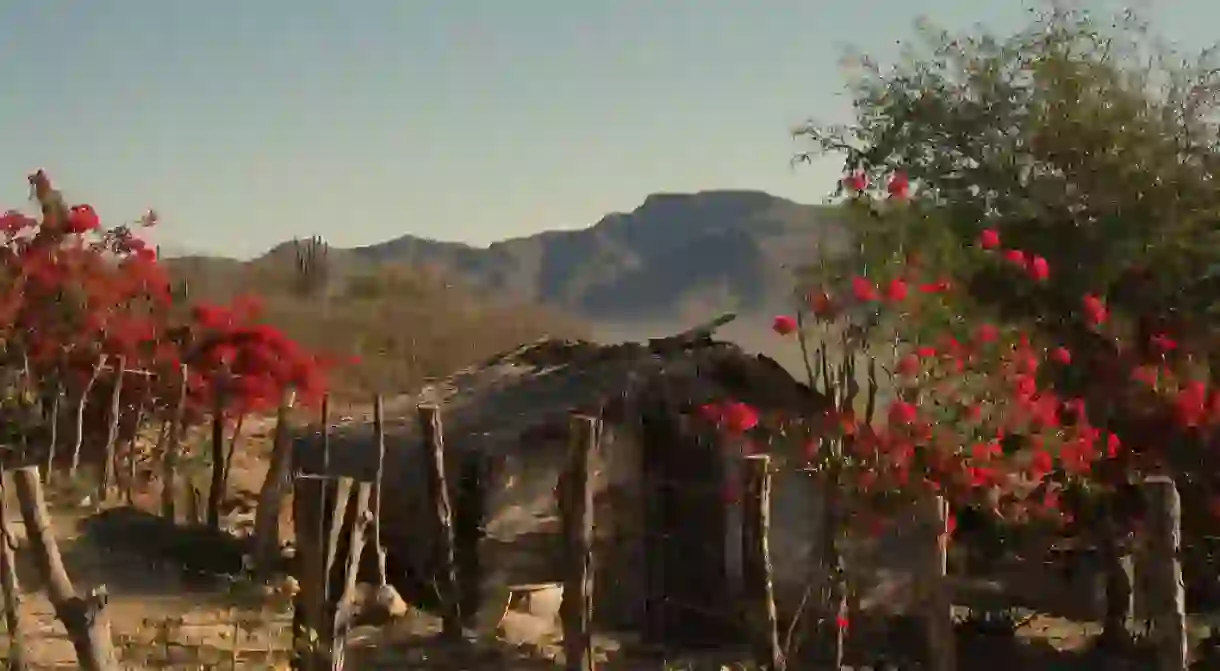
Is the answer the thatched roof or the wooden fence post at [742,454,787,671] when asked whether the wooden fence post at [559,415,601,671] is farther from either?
the thatched roof

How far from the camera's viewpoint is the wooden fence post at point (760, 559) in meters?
8.61

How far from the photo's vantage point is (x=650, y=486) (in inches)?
513

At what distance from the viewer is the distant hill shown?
62.7 m

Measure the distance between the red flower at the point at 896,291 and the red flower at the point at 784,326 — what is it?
0.75 metres

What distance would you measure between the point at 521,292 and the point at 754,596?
6853 centimetres

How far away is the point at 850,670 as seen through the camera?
11188mm

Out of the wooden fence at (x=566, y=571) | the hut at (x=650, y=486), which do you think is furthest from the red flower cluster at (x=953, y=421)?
the hut at (x=650, y=486)

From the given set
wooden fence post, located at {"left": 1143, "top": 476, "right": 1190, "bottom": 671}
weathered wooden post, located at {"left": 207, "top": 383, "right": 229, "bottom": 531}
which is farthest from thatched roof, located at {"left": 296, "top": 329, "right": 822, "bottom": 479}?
wooden fence post, located at {"left": 1143, "top": 476, "right": 1190, "bottom": 671}

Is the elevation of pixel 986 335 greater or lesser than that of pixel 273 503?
greater

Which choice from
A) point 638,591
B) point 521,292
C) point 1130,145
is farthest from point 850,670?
point 521,292

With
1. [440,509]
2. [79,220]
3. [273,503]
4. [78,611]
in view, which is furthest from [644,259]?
[78,611]

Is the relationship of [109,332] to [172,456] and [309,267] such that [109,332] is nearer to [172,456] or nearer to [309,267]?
[172,456]

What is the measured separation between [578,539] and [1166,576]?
144 inches

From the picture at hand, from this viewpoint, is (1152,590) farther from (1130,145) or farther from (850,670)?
(1130,145)
